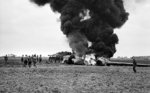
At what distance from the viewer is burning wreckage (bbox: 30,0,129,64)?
52.2 meters

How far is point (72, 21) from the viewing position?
52.5 m

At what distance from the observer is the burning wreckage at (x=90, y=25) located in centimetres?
5219

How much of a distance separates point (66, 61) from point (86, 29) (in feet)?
27.9

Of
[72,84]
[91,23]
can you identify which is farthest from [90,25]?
[72,84]

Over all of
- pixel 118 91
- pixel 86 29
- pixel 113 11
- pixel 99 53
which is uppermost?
pixel 113 11

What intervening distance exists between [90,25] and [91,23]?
0.47 metres

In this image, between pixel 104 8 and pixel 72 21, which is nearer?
pixel 72 21

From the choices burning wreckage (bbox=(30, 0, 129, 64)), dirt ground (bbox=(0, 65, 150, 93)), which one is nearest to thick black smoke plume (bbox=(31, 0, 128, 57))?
burning wreckage (bbox=(30, 0, 129, 64))

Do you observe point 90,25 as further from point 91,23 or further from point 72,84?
point 72,84

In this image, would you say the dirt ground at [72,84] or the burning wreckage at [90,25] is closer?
the dirt ground at [72,84]

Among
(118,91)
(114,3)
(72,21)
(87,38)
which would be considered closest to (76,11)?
(72,21)

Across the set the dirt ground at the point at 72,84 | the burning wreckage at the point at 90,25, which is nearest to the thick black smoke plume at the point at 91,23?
the burning wreckage at the point at 90,25

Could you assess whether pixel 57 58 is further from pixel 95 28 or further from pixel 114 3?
pixel 114 3

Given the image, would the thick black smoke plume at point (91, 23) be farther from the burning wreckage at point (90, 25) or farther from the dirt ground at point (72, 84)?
the dirt ground at point (72, 84)
